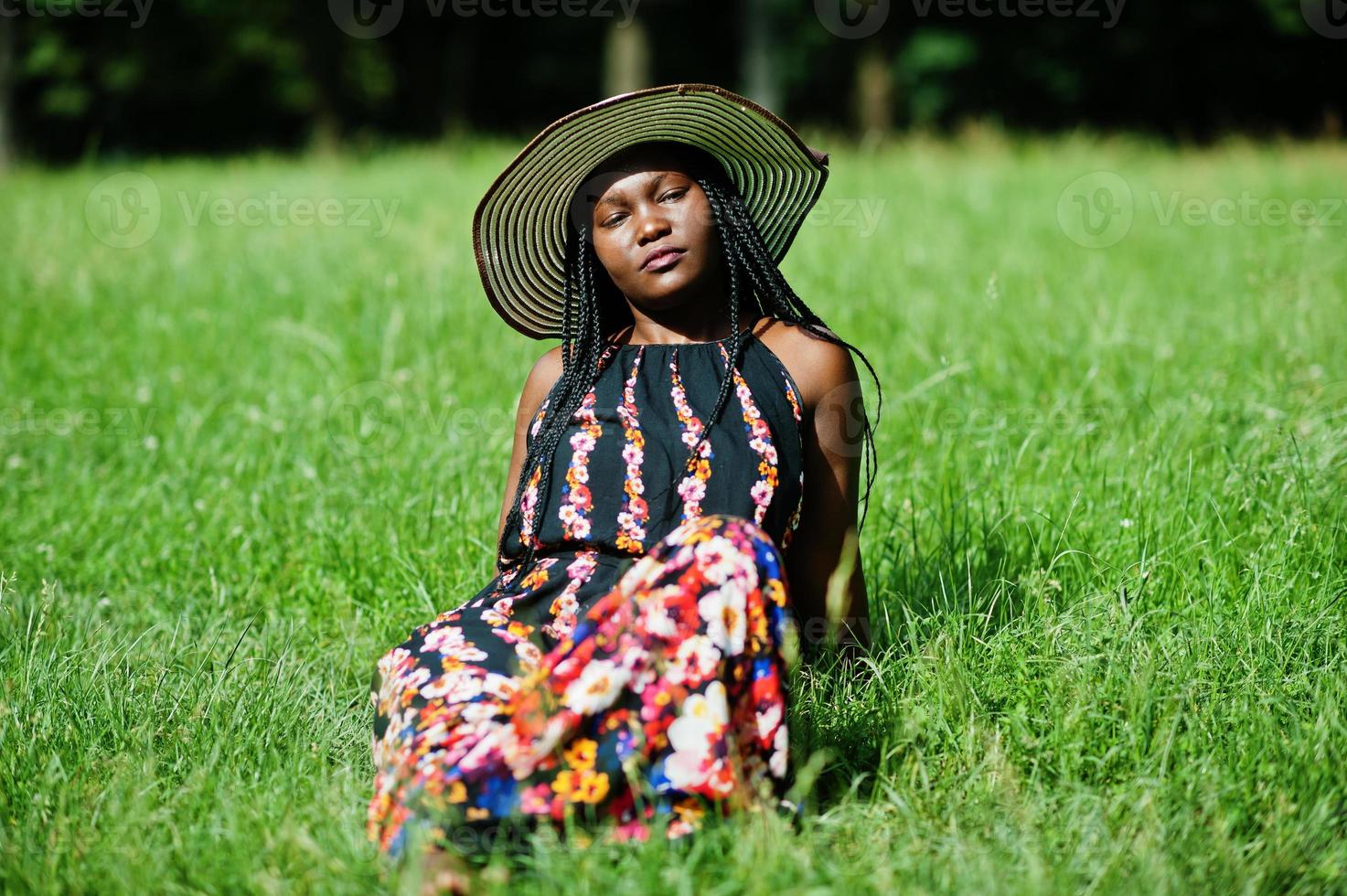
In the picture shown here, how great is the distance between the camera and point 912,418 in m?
4.05

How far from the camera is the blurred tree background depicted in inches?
824

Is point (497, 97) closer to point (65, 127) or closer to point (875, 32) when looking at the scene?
point (65, 127)

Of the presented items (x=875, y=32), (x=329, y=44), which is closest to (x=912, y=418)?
(x=875, y=32)

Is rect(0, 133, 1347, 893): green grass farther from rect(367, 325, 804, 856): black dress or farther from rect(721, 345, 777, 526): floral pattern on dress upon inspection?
rect(721, 345, 777, 526): floral pattern on dress

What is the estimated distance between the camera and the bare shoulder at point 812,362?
96.3 inches

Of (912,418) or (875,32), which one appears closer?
(912,418)

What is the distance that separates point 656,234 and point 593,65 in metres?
26.0

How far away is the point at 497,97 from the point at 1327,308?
24783 mm

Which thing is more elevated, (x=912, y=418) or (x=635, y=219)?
(x=635, y=219)

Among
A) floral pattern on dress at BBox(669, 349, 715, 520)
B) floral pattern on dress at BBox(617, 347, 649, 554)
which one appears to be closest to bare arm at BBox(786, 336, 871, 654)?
floral pattern on dress at BBox(669, 349, 715, 520)

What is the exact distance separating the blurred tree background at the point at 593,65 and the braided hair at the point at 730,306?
16.9 meters

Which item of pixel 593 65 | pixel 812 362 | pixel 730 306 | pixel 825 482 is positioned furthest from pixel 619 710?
pixel 593 65

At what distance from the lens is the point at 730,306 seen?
256 cm

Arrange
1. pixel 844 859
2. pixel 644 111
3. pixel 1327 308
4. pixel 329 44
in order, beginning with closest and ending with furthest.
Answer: pixel 844 859, pixel 644 111, pixel 1327 308, pixel 329 44
